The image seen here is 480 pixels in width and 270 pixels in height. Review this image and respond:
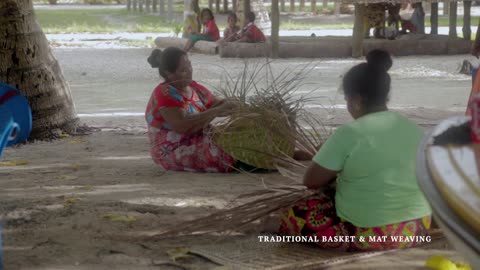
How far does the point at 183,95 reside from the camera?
480 centimetres

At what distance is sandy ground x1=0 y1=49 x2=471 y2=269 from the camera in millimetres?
3332

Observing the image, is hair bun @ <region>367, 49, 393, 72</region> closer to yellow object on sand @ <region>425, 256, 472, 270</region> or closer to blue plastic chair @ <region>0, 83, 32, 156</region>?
yellow object on sand @ <region>425, 256, 472, 270</region>

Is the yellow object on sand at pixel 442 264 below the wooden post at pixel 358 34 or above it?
below

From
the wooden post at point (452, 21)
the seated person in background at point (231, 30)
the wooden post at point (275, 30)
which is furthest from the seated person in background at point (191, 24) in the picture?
the wooden post at point (452, 21)

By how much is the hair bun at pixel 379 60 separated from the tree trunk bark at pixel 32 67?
3.60 meters

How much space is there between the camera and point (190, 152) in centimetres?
489

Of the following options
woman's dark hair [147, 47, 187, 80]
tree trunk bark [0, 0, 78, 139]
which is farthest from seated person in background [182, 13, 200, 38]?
woman's dark hair [147, 47, 187, 80]

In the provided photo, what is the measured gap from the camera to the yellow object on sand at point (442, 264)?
2.97 m

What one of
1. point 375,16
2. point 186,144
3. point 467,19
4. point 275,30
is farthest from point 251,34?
point 186,144

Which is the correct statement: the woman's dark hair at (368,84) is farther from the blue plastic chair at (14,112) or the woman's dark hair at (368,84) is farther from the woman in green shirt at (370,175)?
the blue plastic chair at (14,112)

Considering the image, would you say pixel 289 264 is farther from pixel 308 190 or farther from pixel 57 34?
pixel 57 34

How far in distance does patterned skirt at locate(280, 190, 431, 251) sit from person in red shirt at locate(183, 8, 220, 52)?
37.8 ft

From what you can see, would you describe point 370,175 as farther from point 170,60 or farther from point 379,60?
point 170,60

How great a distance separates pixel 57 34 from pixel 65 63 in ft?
24.5
